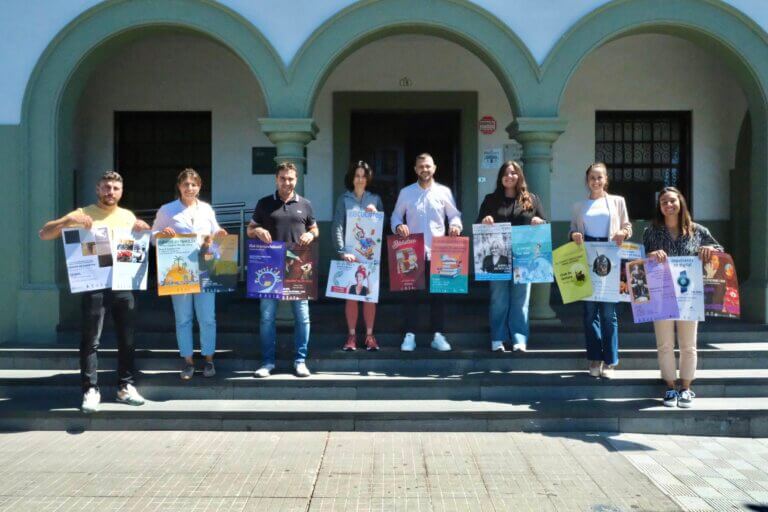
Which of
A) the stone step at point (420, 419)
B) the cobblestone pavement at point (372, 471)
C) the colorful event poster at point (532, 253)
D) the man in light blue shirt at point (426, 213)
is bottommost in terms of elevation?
the cobblestone pavement at point (372, 471)

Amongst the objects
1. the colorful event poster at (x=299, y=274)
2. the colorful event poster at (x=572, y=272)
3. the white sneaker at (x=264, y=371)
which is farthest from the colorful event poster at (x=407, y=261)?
the white sneaker at (x=264, y=371)

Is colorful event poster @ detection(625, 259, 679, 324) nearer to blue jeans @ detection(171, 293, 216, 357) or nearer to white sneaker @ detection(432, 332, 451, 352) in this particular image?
white sneaker @ detection(432, 332, 451, 352)

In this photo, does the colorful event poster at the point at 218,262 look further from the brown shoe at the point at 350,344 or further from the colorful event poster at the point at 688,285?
the colorful event poster at the point at 688,285

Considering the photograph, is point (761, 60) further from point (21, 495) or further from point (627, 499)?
point (21, 495)

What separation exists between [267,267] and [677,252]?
3.57m

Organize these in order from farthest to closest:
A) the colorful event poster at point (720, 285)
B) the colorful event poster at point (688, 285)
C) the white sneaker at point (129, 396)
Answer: the white sneaker at point (129, 396) → the colorful event poster at point (720, 285) → the colorful event poster at point (688, 285)

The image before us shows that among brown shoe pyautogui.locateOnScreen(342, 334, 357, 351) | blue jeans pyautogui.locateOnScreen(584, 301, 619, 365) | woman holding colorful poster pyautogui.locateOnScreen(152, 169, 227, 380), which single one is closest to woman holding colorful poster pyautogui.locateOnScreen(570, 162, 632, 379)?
blue jeans pyautogui.locateOnScreen(584, 301, 619, 365)

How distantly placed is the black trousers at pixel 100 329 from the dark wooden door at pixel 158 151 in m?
4.30

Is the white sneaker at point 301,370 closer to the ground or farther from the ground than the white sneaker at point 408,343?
closer to the ground

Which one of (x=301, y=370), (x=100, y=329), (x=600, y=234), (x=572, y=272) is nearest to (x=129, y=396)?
(x=100, y=329)

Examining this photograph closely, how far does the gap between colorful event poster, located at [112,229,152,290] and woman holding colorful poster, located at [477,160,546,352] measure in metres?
3.10

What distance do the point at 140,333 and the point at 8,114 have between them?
273cm

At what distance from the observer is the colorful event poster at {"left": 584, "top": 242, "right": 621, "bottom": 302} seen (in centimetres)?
638

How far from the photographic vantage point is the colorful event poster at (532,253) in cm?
673
